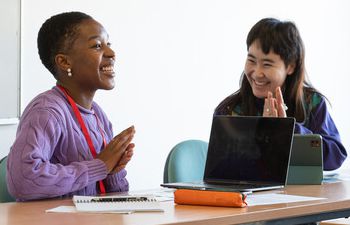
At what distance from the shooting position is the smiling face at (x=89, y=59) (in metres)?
2.29

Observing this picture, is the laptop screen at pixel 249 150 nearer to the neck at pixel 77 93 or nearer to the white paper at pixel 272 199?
the white paper at pixel 272 199

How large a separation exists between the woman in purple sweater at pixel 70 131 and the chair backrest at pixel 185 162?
36 cm

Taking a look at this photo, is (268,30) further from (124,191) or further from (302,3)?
(302,3)

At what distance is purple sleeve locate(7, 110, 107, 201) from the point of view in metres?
1.97

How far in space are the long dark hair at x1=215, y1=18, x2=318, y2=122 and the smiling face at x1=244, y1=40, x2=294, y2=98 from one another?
0.07 ft

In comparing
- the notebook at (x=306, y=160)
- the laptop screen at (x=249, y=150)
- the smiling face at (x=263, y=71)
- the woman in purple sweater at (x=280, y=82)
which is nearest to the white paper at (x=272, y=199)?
the laptop screen at (x=249, y=150)

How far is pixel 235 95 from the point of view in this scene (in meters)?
2.94

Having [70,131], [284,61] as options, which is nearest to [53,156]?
[70,131]

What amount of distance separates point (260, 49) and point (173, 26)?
1342 mm

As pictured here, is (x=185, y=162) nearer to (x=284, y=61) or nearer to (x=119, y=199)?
(x=284, y=61)

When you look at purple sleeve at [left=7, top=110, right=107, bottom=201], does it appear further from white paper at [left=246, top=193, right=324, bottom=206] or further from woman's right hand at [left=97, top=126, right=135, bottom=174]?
white paper at [left=246, top=193, right=324, bottom=206]

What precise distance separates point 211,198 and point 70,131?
55cm

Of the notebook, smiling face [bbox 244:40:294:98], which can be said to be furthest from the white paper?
smiling face [bbox 244:40:294:98]

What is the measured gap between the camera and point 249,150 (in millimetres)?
2361
